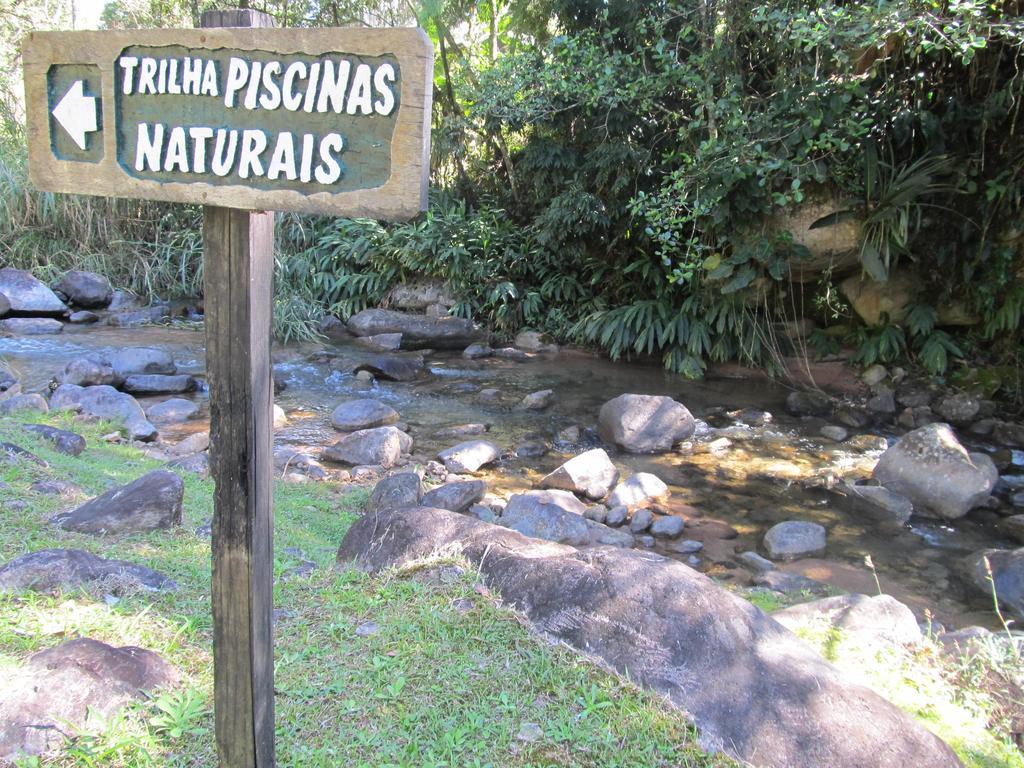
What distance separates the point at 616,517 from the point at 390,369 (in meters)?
4.64

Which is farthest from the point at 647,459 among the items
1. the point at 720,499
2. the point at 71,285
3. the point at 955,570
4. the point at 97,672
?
the point at 71,285

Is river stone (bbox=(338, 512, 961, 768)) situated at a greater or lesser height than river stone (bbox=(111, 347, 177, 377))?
greater

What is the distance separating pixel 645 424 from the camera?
311 inches

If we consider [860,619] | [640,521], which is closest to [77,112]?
[860,619]

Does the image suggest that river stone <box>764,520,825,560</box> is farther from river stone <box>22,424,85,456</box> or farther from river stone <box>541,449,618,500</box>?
river stone <box>22,424,85,456</box>

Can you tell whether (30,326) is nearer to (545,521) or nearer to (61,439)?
(61,439)

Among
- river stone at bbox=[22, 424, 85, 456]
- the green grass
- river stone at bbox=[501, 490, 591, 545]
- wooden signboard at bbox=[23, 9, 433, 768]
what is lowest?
river stone at bbox=[501, 490, 591, 545]

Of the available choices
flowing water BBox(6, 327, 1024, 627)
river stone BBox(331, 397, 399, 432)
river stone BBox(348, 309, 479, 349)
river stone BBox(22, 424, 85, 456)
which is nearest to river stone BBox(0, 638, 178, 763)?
river stone BBox(22, 424, 85, 456)

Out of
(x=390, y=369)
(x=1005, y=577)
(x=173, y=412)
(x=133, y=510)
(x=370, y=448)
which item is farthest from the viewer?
(x=390, y=369)

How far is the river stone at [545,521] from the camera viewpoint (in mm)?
5398

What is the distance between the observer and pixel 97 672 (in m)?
2.40

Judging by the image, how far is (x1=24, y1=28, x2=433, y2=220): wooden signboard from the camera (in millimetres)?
1729

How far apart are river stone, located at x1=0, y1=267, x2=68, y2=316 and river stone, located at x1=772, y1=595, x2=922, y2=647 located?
10901 mm

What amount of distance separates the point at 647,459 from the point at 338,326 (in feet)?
21.6
